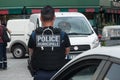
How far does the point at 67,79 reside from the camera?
4250 mm

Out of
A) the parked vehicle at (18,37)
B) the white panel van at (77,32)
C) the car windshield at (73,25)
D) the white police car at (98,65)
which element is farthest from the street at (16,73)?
the white police car at (98,65)

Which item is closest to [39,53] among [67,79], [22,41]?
[67,79]

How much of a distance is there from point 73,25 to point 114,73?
11.7 m

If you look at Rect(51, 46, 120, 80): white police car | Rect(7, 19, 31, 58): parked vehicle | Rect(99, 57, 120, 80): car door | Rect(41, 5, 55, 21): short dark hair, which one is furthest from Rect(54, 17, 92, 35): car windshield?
Rect(99, 57, 120, 80): car door

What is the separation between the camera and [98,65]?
12.0ft

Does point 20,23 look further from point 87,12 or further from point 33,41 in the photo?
point 87,12

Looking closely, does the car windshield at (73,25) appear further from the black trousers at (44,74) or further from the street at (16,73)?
the black trousers at (44,74)

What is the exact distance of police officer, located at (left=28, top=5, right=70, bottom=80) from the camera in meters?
6.21

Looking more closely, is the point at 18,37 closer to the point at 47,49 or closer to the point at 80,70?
the point at 47,49

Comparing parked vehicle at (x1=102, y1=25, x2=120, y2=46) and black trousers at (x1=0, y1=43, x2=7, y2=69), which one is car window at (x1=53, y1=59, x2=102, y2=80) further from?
black trousers at (x1=0, y1=43, x2=7, y2=69)

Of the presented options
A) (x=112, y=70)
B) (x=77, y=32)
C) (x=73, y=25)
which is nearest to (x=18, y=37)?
(x=73, y=25)

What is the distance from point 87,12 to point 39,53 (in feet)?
118

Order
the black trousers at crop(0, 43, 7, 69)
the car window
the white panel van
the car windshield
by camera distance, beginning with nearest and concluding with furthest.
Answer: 1. the car window
2. the white panel van
3. the car windshield
4. the black trousers at crop(0, 43, 7, 69)

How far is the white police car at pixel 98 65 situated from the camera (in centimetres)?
350
